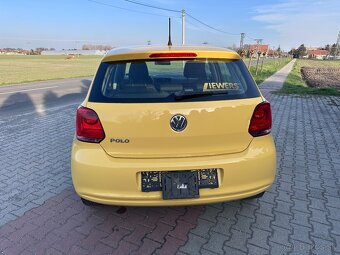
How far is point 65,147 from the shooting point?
4.98 m

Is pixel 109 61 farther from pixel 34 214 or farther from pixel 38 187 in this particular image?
pixel 38 187

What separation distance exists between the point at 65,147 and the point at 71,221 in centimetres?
240

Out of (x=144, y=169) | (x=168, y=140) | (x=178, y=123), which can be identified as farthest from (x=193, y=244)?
(x=178, y=123)

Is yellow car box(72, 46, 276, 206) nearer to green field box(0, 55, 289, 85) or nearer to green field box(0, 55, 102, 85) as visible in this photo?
green field box(0, 55, 289, 85)

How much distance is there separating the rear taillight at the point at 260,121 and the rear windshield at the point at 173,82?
133 mm

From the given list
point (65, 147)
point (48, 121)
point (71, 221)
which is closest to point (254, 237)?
point (71, 221)

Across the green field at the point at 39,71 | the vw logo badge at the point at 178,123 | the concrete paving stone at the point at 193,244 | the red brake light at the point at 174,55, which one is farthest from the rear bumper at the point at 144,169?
the green field at the point at 39,71

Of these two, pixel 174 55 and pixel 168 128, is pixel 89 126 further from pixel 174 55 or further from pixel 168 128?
pixel 174 55

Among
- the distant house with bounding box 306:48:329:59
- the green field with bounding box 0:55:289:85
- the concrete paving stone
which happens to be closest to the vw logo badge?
the green field with bounding box 0:55:289:85

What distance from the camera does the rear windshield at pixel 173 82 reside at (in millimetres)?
2365

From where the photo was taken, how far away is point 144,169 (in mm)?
2279

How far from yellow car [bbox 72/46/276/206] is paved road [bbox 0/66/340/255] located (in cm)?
40

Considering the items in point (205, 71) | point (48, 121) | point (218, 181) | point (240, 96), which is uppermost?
point (205, 71)

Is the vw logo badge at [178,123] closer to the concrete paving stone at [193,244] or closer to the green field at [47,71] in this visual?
the green field at [47,71]
